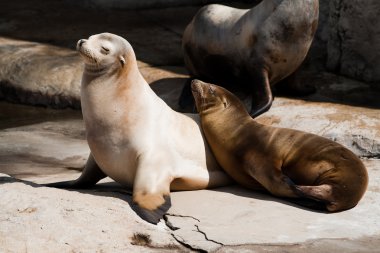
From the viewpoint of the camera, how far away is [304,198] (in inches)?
218

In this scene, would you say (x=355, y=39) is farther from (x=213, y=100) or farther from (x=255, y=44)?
(x=213, y=100)

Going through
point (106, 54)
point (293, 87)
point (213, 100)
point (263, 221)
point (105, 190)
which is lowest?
point (293, 87)

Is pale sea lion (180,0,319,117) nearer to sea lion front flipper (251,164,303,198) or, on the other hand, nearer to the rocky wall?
the rocky wall

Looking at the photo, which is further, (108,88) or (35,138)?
(35,138)

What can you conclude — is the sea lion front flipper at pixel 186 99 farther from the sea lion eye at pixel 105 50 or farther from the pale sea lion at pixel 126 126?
the sea lion eye at pixel 105 50

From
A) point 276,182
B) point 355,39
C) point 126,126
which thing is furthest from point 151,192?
point 355,39

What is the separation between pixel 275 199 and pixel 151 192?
0.82 m

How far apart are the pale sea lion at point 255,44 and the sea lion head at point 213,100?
1.75 m

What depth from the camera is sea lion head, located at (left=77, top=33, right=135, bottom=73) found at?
18.6 ft

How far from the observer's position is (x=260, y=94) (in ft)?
28.0

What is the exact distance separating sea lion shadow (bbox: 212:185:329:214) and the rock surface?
13.2 feet

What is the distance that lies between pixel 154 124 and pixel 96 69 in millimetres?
508

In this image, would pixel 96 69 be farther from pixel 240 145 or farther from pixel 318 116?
pixel 318 116

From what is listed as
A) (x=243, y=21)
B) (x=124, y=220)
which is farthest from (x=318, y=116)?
Result: (x=124, y=220)
